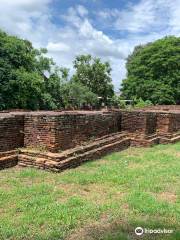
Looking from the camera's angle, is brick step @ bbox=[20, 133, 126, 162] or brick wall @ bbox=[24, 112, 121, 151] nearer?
brick step @ bbox=[20, 133, 126, 162]

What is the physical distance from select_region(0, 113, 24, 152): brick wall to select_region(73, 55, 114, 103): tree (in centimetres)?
2751

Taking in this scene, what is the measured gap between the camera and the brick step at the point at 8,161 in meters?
7.14

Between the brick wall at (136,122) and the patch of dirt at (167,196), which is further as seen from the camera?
the brick wall at (136,122)

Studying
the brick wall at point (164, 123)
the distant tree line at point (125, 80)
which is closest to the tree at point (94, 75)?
the distant tree line at point (125, 80)

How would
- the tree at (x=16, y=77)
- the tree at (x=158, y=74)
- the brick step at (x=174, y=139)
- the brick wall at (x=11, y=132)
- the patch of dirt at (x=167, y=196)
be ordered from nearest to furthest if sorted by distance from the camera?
the patch of dirt at (x=167, y=196)
the brick wall at (x=11, y=132)
the brick step at (x=174, y=139)
the tree at (x=16, y=77)
the tree at (x=158, y=74)

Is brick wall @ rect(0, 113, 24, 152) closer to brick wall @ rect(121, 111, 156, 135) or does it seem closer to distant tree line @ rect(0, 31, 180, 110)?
brick wall @ rect(121, 111, 156, 135)

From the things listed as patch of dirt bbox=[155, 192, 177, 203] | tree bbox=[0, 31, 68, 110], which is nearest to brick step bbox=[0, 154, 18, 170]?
patch of dirt bbox=[155, 192, 177, 203]

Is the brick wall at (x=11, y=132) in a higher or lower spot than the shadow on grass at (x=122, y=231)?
higher

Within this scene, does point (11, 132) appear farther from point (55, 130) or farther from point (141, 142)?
point (141, 142)

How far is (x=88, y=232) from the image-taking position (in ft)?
14.2

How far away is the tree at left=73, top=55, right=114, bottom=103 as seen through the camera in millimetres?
35250

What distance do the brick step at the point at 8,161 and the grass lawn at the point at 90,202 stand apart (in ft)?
0.57

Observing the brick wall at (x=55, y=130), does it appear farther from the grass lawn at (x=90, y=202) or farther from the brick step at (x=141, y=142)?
the brick step at (x=141, y=142)

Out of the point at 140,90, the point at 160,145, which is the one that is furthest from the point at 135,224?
the point at 140,90
